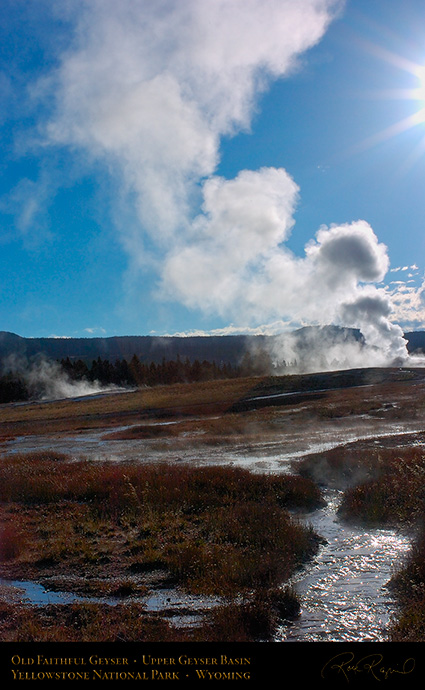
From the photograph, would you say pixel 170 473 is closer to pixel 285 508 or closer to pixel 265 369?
pixel 285 508

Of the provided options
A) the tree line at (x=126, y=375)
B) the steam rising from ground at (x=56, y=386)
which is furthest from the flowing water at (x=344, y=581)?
the tree line at (x=126, y=375)

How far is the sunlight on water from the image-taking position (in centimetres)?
618

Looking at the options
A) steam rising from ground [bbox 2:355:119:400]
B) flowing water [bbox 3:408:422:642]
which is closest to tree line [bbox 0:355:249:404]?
steam rising from ground [bbox 2:355:119:400]

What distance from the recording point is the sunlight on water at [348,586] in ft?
20.3

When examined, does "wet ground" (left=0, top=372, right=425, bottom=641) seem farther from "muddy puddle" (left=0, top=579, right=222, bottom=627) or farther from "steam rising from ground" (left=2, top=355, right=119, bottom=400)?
"steam rising from ground" (left=2, top=355, right=119, bottom=400)

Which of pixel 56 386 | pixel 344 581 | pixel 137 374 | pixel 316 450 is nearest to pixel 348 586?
pixel 344 581
